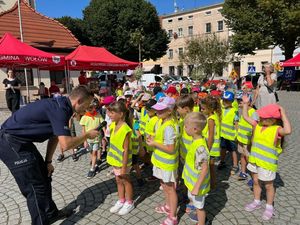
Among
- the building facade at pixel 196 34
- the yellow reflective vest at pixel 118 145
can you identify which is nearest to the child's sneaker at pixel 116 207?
the yellow reflective vest at pixel 118 145

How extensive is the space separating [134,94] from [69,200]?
11.4 ft

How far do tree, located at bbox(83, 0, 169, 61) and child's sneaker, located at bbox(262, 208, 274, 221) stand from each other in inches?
1190

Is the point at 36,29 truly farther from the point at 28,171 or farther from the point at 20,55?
the point at 28,171

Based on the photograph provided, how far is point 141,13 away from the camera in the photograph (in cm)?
3353

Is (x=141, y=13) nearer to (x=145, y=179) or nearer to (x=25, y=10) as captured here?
(x=25, y=10)

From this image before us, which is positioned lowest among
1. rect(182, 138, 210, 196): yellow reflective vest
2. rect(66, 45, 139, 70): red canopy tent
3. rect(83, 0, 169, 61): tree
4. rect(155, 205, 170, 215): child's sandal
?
rect(155, 205, 170, 215): child's sandal

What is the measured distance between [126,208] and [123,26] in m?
32.0

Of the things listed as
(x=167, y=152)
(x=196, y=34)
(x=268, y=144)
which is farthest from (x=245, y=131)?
(x=196, y=34)

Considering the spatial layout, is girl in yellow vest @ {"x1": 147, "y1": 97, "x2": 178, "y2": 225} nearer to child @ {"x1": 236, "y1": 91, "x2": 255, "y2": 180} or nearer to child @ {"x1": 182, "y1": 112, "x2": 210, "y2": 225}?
child @ {"x1": 182, "y1": 112, "x2": 210, "y2": 225}

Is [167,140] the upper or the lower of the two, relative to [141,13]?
lower

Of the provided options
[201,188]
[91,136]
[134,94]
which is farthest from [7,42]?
[201,188]

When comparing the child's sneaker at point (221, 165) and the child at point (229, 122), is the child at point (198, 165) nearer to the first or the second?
the child at point (229, 122)

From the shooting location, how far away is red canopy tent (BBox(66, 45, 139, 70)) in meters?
11.8

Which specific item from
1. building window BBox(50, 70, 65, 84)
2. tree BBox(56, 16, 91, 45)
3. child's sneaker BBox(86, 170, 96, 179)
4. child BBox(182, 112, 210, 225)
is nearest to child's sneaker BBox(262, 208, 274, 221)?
child BBox(182, 112, 210, 225)
